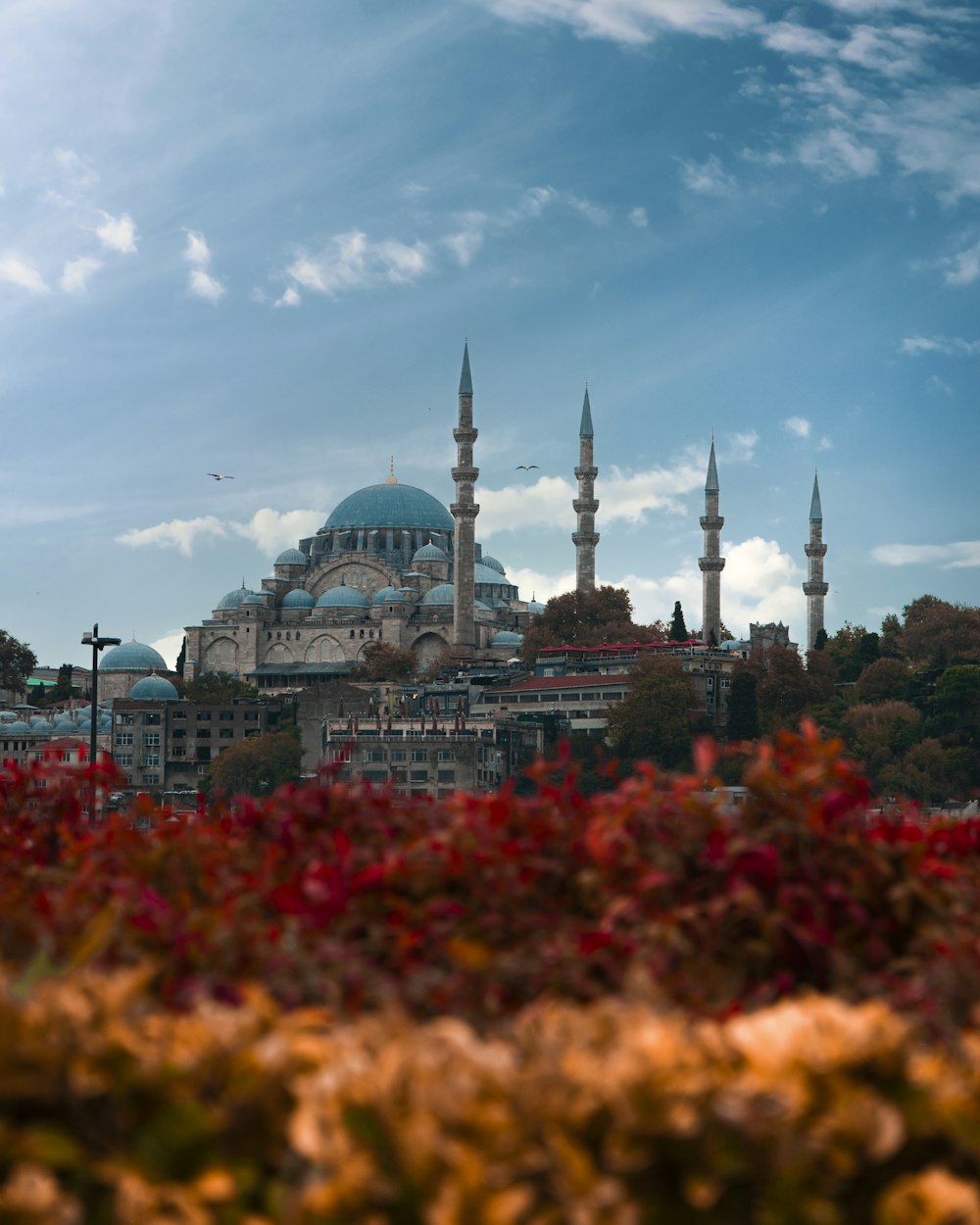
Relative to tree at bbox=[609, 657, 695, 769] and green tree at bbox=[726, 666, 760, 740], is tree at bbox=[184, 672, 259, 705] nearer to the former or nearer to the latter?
tree at bbox=[609, 657, 695, 769]

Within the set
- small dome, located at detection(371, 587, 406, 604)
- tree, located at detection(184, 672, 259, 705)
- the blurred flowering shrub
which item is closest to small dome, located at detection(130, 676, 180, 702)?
tree, located at detection(184, 672, 259, 705)

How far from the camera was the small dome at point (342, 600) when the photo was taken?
99000 millimetres

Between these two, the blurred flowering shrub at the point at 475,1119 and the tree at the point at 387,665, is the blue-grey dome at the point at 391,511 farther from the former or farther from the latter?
the blurred flowering shrub at the point at 475,1119

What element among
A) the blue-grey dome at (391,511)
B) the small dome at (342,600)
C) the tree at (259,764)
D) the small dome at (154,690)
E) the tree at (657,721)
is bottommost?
the tree at (259,764)

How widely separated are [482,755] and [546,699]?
7.99 m

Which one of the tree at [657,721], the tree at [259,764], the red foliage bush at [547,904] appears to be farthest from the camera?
the tree at [259,764]

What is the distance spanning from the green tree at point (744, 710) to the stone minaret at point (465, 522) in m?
18.8

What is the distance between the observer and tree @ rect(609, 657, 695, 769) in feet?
219

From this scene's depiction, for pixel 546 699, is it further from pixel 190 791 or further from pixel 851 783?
pixel 851 783

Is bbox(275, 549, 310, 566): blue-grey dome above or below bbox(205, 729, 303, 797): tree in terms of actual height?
above

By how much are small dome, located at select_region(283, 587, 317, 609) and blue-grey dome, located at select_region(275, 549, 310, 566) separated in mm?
5427

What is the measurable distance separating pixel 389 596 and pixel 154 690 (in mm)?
17308

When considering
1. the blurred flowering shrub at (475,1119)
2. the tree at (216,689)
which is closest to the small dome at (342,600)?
the tree at (216,689)

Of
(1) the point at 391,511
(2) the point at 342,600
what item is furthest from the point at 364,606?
(1) the point at 391,511
